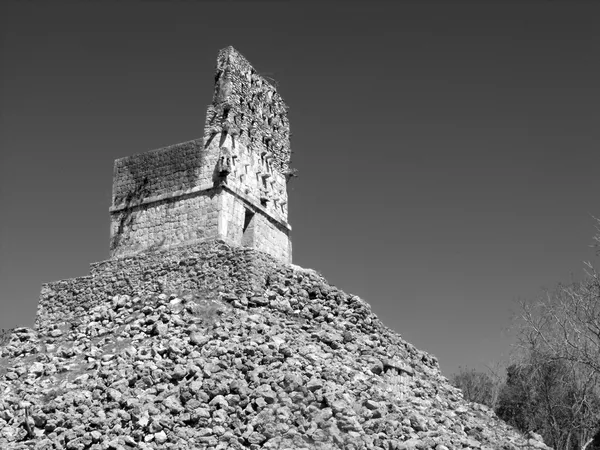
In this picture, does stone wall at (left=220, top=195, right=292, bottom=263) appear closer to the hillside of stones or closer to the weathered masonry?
the weathered masonry

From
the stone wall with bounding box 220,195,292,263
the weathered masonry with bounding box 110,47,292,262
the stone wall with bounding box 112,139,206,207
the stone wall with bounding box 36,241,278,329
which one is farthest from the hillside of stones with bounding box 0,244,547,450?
the stone wall with bounding box 112,139,206,207

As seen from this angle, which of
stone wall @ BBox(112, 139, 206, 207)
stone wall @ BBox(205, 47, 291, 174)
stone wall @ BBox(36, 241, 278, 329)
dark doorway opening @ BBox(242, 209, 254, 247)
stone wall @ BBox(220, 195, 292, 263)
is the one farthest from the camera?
stone wall @ BBox(205, 47, 291, 174)

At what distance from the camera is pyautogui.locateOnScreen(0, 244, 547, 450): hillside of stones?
38.7 ft

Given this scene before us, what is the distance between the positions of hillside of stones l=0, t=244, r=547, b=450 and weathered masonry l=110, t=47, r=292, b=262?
2.35 m

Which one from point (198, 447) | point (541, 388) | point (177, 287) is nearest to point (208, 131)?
point (177, 287)

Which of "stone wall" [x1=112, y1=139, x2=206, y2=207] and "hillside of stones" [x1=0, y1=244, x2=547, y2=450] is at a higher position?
"stone wall" [x1=112, y1=139, x2=206, y2=207]

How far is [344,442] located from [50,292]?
9.30m

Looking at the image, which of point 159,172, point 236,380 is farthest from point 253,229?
point 236,380

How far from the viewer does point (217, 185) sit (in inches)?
714

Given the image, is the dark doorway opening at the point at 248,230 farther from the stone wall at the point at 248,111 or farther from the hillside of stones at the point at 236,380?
the hillside of stones at the point at 236,380

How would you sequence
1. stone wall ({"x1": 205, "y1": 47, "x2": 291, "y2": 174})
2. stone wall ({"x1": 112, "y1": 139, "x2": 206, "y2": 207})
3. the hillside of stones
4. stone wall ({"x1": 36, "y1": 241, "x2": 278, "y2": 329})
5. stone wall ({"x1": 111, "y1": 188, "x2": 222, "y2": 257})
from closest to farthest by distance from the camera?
the hillside of stones → stone wall ({"x1": 36, "y1": 241, "x2": 278, "y2": 329}) → stone wall ({"x1": 111, "y1": 188, "x2": 222, "y2": 257}) → stone wall ({"x1": 112, "y1": 139, "x2": 206, "y2": 207}) → stone wall ({"x1": 205, "y1": 47, "x2": 291, "y2": 174})

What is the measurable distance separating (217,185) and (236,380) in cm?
656

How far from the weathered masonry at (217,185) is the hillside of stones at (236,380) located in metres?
2.35

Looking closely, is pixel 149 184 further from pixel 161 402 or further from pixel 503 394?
pixel 503 394
